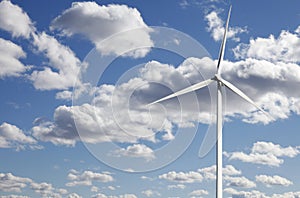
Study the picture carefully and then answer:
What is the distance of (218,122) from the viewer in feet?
235

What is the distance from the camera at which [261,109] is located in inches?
2709

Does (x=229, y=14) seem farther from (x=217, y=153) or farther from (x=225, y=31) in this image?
(x=217, y=153)

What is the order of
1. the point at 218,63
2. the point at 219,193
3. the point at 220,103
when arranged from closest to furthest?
the point at 219,193
the point at 220,103
the point at 218,63

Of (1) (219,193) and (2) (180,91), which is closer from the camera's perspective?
(1) (219,193)

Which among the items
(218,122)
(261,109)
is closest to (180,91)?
(218,122)

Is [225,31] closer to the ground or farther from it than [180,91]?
farther from it

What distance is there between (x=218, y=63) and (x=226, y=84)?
4.48m

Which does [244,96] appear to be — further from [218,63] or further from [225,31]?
[225,31]

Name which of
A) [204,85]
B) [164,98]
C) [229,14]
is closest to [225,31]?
[229,14]

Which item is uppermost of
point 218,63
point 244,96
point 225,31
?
point 225,31

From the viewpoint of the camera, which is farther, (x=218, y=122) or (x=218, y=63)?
(x=218, y=63)

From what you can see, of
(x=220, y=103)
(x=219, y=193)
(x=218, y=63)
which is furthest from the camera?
(x=218, y=63)

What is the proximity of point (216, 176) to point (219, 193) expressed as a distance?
218cm

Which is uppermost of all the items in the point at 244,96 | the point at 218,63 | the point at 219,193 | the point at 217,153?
the point at 218,63
